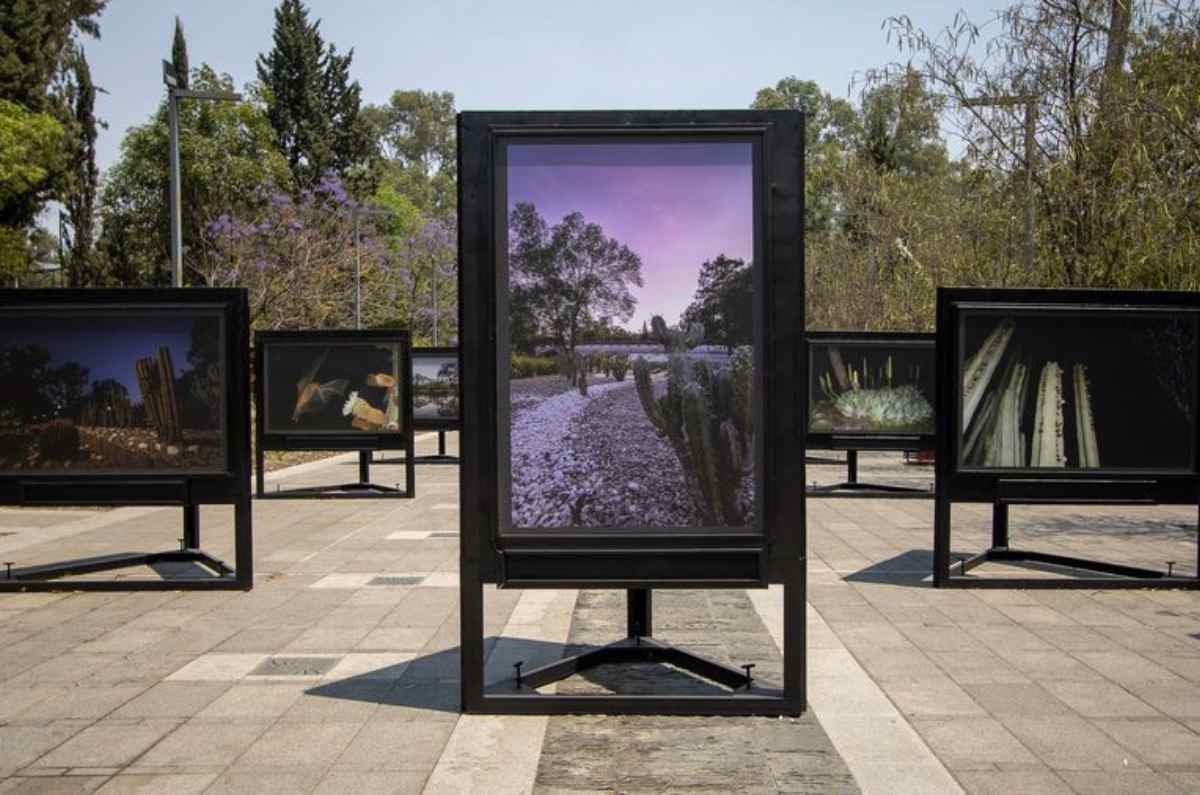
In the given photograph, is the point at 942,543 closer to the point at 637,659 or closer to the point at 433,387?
the point at 637,659

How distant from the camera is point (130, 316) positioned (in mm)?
10305

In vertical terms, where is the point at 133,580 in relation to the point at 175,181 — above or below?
below

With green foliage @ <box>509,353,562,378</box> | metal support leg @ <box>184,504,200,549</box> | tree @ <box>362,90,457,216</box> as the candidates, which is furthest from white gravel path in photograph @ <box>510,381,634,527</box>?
tree @ <box>362,90,457,216</box>

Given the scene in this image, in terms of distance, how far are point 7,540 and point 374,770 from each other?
29.3 feet

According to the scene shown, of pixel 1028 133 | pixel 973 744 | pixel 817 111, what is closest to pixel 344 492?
pixel 1028 133

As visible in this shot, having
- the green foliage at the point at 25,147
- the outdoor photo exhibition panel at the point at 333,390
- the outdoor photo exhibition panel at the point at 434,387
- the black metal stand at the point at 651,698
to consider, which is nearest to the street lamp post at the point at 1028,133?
the outdoor photo exhibition panel at the point at 333,390

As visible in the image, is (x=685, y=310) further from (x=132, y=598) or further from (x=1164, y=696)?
(x=132, y=598)

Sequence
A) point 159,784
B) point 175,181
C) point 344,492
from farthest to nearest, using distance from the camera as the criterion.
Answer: point 175,181
point 344,492
point 159,784

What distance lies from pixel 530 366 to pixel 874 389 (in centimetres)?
1161

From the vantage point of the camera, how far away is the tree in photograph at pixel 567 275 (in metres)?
6.43

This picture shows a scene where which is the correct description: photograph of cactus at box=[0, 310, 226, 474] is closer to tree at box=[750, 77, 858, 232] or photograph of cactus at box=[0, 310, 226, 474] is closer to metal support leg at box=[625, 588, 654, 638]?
metal support leg at box=[625, 588, 654, 638]

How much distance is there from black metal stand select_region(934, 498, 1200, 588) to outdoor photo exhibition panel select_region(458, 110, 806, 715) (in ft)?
13.8

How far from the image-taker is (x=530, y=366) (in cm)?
645

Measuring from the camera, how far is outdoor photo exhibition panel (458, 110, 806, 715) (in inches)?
251
